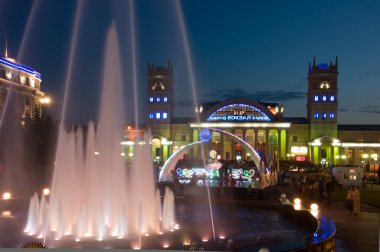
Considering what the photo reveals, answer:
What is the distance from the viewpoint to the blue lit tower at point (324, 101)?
9269 cm

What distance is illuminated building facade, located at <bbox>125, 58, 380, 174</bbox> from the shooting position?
91938mm

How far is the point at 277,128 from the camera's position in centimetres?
9231

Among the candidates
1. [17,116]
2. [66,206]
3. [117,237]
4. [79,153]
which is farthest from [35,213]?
[17,116]

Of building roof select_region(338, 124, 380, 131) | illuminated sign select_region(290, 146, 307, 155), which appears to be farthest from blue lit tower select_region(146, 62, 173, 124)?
building roof select_region(338, 124, 380, 131)

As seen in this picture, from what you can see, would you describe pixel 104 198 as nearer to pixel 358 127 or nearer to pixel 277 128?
pixel 277 128

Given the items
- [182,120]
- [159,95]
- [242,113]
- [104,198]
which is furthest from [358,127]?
[104,198]

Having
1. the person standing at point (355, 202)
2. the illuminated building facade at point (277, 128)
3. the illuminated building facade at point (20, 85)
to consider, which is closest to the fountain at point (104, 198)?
the person standing at point (355, 202)

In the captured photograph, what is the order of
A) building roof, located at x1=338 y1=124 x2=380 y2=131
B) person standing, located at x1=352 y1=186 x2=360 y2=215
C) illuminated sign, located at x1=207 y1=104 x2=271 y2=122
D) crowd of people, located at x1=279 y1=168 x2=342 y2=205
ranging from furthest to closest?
building roof, located at x1=338 y1=124 x2=380 y2=131 → illuminated sign, located at x1=207 y1=104 x2=271 y2=122 → crowd of people, located at x1=279 y1=168 x2=342 y2=205 → person standing, located at x1=352 y1=186 x2=360 y2=215

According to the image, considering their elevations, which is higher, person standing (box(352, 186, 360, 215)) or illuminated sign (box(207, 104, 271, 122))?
illuminated sign (box(207, 104, 271, 122))

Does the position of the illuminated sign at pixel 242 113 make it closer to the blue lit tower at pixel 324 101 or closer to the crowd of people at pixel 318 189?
the blue lit tower at pixel 324 101

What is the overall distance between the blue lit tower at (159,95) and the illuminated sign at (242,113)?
11.6 meters

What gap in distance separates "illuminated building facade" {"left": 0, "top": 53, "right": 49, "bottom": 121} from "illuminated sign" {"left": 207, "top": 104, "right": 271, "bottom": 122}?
118 ft

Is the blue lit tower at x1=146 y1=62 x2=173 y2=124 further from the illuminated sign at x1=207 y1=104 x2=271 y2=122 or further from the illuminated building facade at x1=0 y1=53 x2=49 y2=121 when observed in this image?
the illuminated building facade at x1=0 y1=53 x2=49 y2=121

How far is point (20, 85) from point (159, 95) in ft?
111
